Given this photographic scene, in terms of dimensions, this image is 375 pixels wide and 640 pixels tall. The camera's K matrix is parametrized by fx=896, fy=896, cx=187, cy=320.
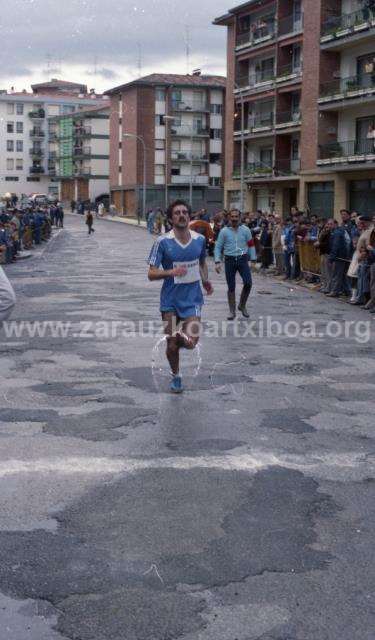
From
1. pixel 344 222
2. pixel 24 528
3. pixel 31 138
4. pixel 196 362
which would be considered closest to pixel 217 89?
pixel 31 138

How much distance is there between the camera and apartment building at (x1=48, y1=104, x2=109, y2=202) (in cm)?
10806

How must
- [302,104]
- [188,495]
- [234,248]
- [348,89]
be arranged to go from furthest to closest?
[302,104], [348,89], [234,248], [188,495]

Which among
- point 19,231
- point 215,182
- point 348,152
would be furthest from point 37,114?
point 19,231

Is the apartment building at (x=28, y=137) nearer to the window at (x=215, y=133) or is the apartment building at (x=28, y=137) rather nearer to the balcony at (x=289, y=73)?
the window at (x=215, y=133)

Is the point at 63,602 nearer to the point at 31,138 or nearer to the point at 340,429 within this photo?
the point at 340,429

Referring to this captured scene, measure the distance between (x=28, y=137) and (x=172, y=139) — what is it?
49518 millimetres

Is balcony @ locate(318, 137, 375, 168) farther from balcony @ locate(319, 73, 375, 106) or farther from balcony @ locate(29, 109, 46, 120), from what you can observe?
balcony @ locate(29, 109, 46, 120)

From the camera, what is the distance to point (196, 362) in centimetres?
1047

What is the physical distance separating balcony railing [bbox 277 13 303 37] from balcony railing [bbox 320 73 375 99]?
6643mm

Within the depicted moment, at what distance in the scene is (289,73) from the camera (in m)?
52.2

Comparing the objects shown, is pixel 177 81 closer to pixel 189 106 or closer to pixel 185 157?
pixel 189 106

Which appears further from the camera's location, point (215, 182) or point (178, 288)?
point (215, 182)

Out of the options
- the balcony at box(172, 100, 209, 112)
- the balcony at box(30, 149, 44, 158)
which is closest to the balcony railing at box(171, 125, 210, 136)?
the balcony at box(172, 100, 209, 112)

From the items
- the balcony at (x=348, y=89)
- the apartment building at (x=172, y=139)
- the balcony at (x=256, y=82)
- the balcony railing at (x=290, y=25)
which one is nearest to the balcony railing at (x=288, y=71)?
the balcony at (x=256, y=82)
